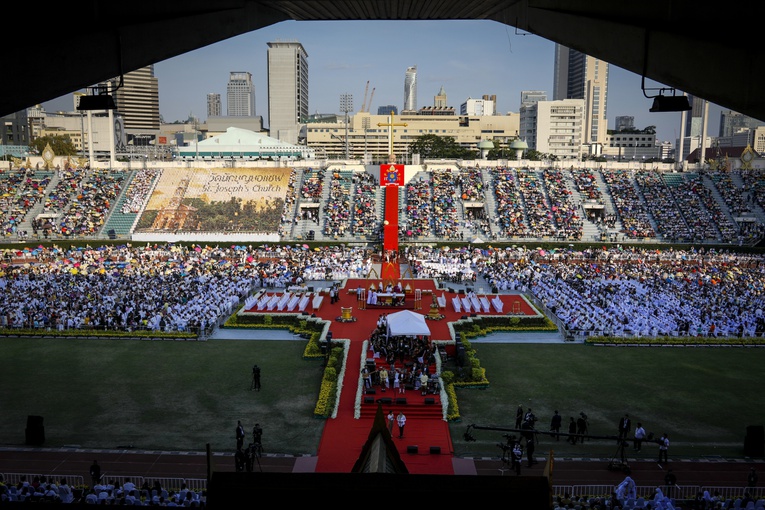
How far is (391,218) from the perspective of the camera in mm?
42938

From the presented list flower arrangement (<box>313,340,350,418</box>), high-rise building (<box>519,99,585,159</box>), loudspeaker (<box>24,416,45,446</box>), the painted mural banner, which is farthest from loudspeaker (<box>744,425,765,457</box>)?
high-rise building (<box>519,99,585,159</box>)

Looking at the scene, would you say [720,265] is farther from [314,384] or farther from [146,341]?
[146,341]

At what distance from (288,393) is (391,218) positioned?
23836 millimetres

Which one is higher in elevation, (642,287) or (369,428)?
(642,287)

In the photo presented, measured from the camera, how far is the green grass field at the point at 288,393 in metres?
17.2

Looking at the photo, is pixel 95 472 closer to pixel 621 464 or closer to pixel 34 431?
pixel 34 431

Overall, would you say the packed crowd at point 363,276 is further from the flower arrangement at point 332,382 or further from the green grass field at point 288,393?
the flower arrangement at point 332,382

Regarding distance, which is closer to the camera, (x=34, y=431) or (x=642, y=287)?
(x=34, y=431)

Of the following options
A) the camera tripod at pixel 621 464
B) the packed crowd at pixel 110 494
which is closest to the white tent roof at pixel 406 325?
the camera tripod at pixel 621 464

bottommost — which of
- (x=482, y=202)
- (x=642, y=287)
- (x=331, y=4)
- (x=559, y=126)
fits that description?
(x=642, y=287)

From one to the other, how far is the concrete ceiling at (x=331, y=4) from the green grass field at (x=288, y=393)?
1113 centimetres

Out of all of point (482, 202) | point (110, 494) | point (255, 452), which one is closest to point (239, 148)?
point (482, 202)

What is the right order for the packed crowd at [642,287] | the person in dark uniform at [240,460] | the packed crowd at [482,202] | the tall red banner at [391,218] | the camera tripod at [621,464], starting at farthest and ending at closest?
1. the packed crowd at [482,202]
2. the tall red banner at [391,218]
3. the packed crowd at [642,287]
4. the camera tripod at [621,464]
5. the person in dark uniform at [240,460]

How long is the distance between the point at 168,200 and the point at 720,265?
4589cm
